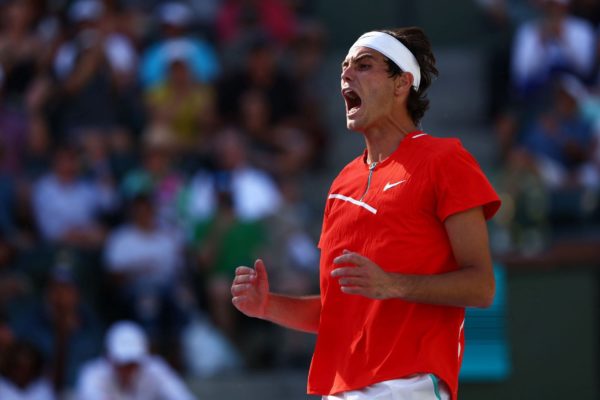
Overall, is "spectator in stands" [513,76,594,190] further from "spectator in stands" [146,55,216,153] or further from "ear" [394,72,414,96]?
"ear" [394,72,414,96]

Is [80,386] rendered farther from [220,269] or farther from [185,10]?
[185,10]

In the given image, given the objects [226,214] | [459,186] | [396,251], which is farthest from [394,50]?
[226,214]

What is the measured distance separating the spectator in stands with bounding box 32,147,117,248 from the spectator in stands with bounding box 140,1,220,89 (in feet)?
5.24

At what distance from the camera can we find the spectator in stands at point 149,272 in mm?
9523

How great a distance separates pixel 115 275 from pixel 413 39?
6.07m

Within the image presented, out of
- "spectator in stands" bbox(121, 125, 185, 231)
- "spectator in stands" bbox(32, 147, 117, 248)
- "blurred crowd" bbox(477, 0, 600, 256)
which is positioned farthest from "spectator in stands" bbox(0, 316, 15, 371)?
"blurred crowd" bbox(477, 0, 600, 256)

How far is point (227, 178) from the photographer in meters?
10.3

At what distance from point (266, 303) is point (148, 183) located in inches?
252

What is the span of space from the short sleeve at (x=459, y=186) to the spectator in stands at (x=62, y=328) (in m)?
5.85

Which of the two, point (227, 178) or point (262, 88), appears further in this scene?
point (262, 88)

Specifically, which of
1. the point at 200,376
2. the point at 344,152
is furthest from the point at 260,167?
the point at 200,376

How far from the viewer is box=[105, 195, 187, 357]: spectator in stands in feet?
31.2

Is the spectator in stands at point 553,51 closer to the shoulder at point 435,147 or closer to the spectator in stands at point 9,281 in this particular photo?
the spectator in stands at point 9,281

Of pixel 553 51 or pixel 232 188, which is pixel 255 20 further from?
pixel 553 51
